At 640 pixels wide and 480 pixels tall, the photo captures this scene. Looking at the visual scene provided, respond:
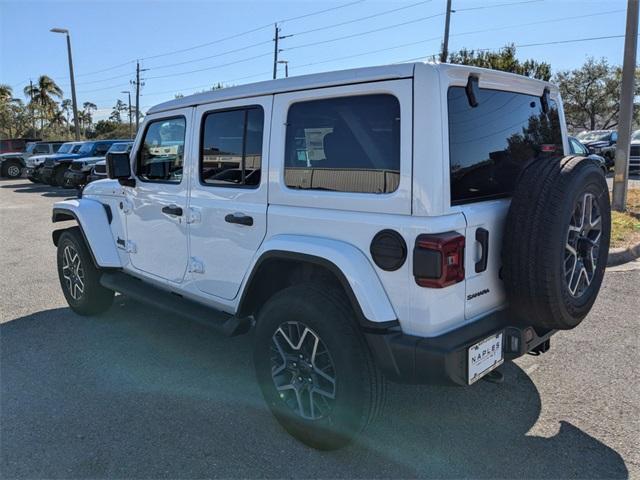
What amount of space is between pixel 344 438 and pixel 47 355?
2738 mm

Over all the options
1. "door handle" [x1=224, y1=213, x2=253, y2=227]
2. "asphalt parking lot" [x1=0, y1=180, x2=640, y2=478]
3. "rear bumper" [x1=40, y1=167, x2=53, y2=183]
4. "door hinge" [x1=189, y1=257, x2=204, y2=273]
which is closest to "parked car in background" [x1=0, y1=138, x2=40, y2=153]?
"rear bumper" [x1=40, y1=167, x2=53, y2=183]

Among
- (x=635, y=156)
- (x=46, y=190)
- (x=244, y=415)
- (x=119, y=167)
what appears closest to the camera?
(x=244, y=415)

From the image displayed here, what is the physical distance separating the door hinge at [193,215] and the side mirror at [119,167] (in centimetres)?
89

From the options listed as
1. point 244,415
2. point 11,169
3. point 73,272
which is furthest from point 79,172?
point 244,415

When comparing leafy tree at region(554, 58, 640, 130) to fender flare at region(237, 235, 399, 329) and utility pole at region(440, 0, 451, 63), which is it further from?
fender flare at region(237, 235, 399, 329)

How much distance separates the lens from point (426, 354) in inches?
92.4

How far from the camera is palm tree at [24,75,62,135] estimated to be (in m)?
61.2

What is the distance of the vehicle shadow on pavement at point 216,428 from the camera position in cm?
268

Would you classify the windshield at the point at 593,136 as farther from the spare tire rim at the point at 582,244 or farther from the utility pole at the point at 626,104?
the spare tire rim at the point at 582,244

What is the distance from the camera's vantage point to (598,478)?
2.55m

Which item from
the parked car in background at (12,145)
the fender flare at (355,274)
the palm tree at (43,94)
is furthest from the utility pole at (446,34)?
the palm tree at (43,94)

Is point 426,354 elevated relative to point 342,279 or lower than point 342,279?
lower

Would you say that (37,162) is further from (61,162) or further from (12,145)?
(12,145)

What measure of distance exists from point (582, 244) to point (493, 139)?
74 centimetres
